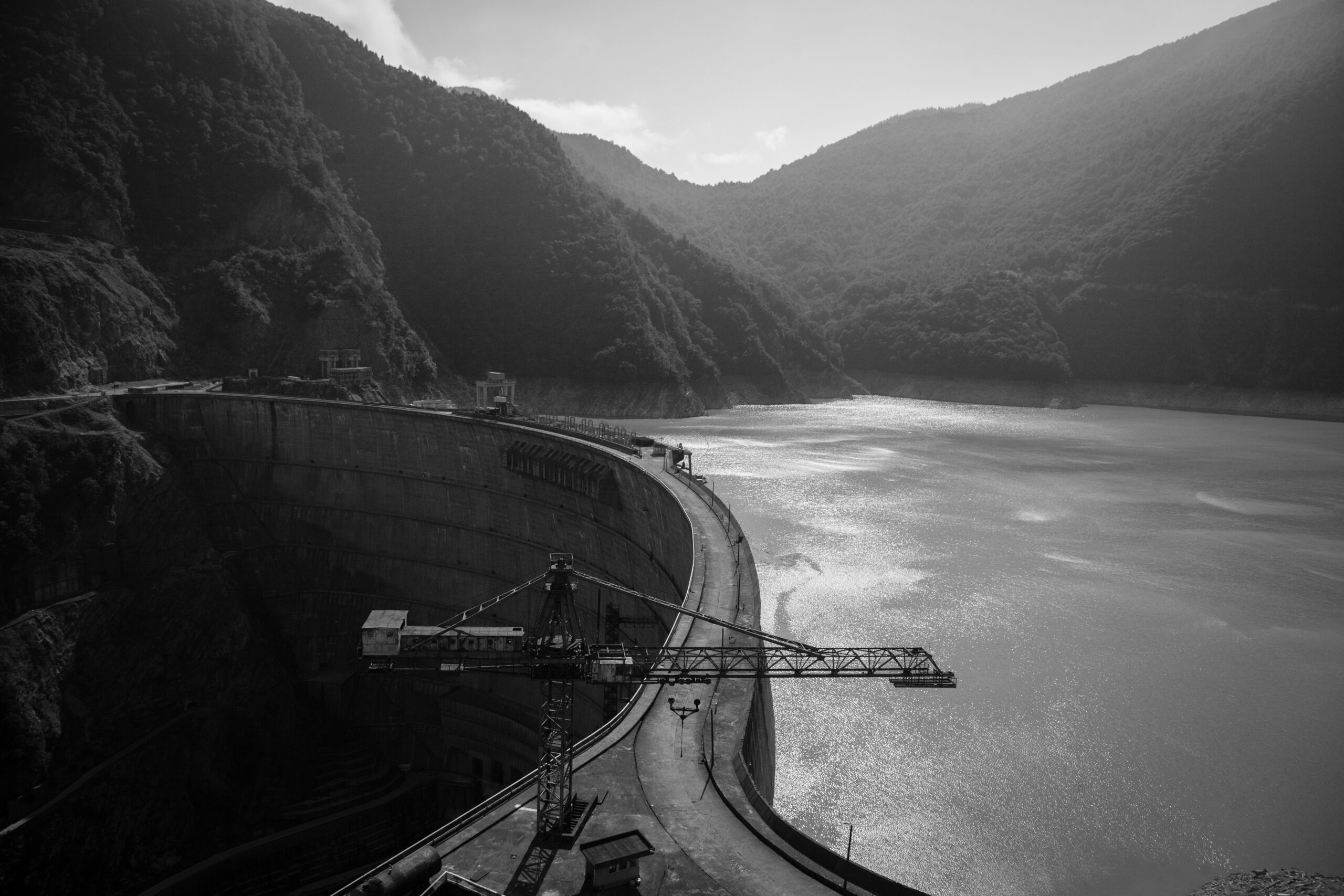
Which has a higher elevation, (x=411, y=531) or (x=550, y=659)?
(x=550, y=659)

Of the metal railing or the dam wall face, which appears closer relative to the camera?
the dam wall face

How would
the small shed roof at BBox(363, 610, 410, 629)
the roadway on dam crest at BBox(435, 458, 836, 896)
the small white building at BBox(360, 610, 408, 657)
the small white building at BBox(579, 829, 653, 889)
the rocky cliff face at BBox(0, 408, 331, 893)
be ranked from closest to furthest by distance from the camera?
the small white building at BBox(579, 829, 653, 889) → the roadway on dam crest at BBox(435, 458, 836, 896) → the small white building at BBox(360, 610, 408, 657) → the small shed roof at BBox(363, 610, 410, 629) → the rocky cliff face at BBox(0, 408, 331, 893)

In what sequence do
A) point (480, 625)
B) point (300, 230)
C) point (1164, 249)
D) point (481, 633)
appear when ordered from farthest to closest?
point (1164, 249), point (300, 230), point (480, 625), point (481, 633)

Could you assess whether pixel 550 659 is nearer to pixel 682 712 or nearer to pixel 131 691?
pixel 682 712

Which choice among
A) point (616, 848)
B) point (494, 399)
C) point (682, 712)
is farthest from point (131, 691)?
point (616, 848)

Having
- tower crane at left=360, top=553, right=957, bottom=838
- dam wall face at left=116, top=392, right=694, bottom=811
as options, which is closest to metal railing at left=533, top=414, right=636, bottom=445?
dam wall face at left=116, top=392, right=694, bottom=811

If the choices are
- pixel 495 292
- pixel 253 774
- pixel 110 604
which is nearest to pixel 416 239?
pixel 495 292

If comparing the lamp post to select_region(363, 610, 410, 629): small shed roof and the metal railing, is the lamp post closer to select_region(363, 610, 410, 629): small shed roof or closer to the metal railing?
select_region(363, 610, 410, 629): small shed roof
